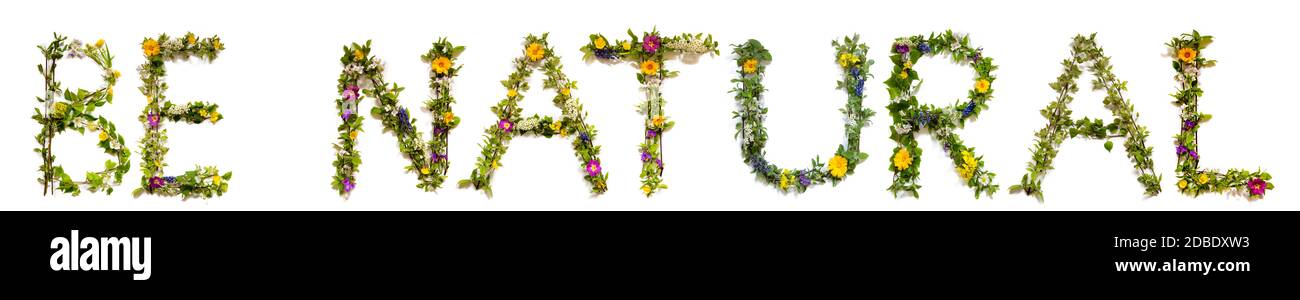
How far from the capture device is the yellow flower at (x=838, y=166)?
1.89 m

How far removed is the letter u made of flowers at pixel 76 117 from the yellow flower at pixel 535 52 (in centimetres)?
113

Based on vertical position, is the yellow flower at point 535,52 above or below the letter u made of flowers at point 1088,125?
above

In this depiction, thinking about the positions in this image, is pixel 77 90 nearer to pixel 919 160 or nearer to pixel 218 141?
pixel 218 141

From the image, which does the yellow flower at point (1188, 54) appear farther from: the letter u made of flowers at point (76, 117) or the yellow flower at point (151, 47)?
the letter u made of flowers at point (76, 117)

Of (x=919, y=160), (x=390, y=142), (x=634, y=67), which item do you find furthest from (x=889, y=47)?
(x=390, y=142)

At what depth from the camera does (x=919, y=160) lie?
6.24 ft

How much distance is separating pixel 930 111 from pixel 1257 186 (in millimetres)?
856

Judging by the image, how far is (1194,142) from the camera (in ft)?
6.25

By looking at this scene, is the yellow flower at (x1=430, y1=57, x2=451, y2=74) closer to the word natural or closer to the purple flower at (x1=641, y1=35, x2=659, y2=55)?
the word natural

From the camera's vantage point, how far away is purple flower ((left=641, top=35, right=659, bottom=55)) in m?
1.89

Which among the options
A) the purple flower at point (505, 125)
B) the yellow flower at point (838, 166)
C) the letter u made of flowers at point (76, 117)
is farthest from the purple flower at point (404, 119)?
the yellow flower at point (838, 166)

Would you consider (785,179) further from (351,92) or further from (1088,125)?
(351,92)

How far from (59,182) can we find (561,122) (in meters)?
1.38

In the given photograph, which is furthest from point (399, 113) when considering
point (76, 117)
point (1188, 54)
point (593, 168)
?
point (1188, 54)
